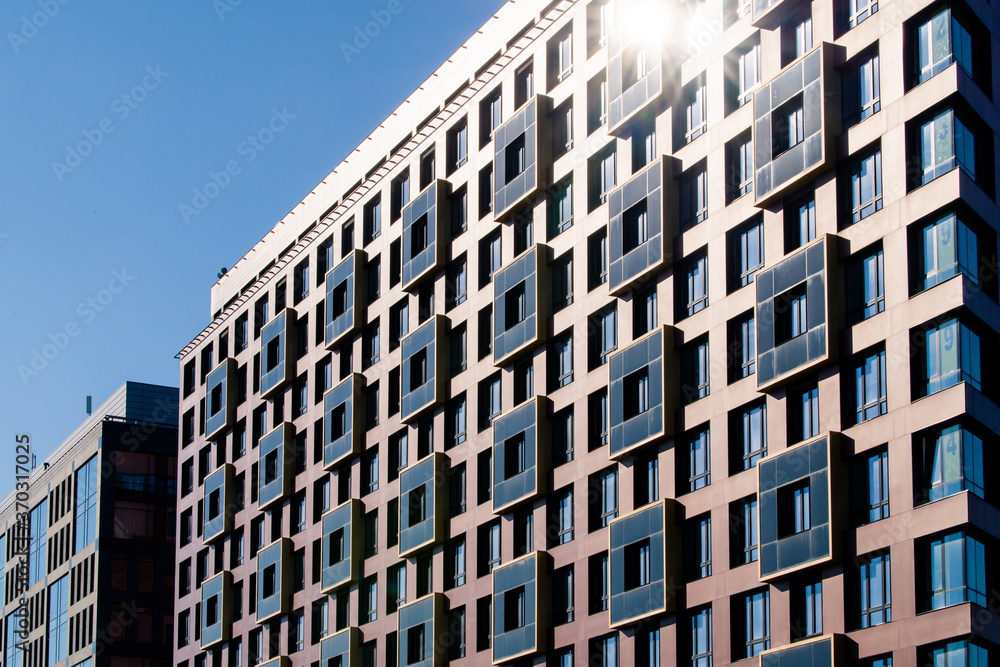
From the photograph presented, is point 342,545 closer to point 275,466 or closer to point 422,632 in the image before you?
point 422,632

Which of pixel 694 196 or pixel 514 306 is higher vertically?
pixel 694 196

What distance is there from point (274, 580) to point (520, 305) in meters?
27.3

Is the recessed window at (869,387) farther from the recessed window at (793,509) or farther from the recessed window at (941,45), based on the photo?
the recessed window at (941,45)

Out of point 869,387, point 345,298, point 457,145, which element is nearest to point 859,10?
point 869,387

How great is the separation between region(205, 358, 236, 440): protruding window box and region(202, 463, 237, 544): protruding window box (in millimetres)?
2657

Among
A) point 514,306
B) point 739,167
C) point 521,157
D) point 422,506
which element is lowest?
point 422,506

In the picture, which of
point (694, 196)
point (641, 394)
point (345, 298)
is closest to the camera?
point (694, 196)

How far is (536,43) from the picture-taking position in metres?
67.4

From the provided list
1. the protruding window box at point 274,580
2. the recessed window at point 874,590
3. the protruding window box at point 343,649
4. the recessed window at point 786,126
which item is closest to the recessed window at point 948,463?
the recessed window at point 874,590

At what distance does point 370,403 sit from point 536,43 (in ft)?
70.4

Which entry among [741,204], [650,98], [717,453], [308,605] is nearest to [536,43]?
[650,98]

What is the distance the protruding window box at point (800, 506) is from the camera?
47.0m

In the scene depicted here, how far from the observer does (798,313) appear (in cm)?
5022

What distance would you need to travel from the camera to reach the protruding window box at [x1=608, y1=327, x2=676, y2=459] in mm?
55312
